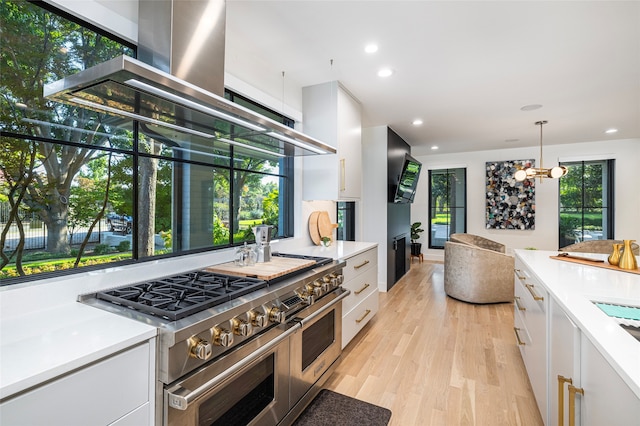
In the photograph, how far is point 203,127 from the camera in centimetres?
158

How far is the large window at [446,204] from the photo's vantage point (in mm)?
7133

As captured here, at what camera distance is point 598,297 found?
1402mm

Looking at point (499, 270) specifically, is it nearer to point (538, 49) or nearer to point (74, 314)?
point (538, 49)

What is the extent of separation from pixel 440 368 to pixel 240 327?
6.33 ft

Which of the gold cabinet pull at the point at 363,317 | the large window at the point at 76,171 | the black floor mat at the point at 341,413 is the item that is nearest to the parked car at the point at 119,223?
the large window at the point at 76,171

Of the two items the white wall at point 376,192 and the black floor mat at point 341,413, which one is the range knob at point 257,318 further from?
the white wall at point 376,192

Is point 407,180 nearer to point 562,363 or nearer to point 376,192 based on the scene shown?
point 376,192

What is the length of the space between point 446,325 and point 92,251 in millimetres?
3344

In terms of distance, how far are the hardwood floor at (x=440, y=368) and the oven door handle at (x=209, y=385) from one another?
3.38 feet

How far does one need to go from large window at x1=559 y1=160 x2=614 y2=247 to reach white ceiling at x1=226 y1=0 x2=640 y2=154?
2308mm

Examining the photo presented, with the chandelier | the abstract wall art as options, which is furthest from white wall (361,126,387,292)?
the abstract wall art

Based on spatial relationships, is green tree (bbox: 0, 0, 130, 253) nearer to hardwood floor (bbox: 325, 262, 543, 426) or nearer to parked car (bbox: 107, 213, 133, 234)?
parked car (bbox: 107, 213, 133, 234)

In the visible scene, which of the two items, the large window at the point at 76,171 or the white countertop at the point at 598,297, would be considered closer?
the white countertop at the point at 598,297

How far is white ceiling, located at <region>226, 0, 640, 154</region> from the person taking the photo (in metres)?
1.96
